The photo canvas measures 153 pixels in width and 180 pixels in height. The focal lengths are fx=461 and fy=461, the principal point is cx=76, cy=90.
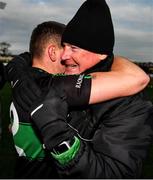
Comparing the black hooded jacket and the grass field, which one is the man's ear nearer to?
the black hooded jacket

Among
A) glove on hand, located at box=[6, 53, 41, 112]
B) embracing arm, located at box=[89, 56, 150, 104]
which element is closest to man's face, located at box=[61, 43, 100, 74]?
embracing arm, located at box=[89, 56, 150, 104]

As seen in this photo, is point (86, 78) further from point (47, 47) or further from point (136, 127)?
point (47, 47)

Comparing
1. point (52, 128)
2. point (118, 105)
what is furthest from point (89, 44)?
point (52, 128)

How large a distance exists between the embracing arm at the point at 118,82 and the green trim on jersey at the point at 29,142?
1.80 ft

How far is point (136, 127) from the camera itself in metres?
2.82

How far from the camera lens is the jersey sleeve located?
9.23 ft

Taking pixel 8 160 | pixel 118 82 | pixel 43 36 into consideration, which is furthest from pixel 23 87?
pixel 8 160

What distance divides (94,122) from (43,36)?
1.18m

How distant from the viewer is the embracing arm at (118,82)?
9.31ft

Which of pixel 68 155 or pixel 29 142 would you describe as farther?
pixel 29 142

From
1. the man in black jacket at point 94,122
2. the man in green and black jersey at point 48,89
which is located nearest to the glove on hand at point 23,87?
the man in green and black jersey at point 48,89

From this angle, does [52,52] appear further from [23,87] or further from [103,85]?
[103,85]

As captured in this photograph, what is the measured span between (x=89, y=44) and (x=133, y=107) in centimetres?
51

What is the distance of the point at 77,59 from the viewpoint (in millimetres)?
3025
